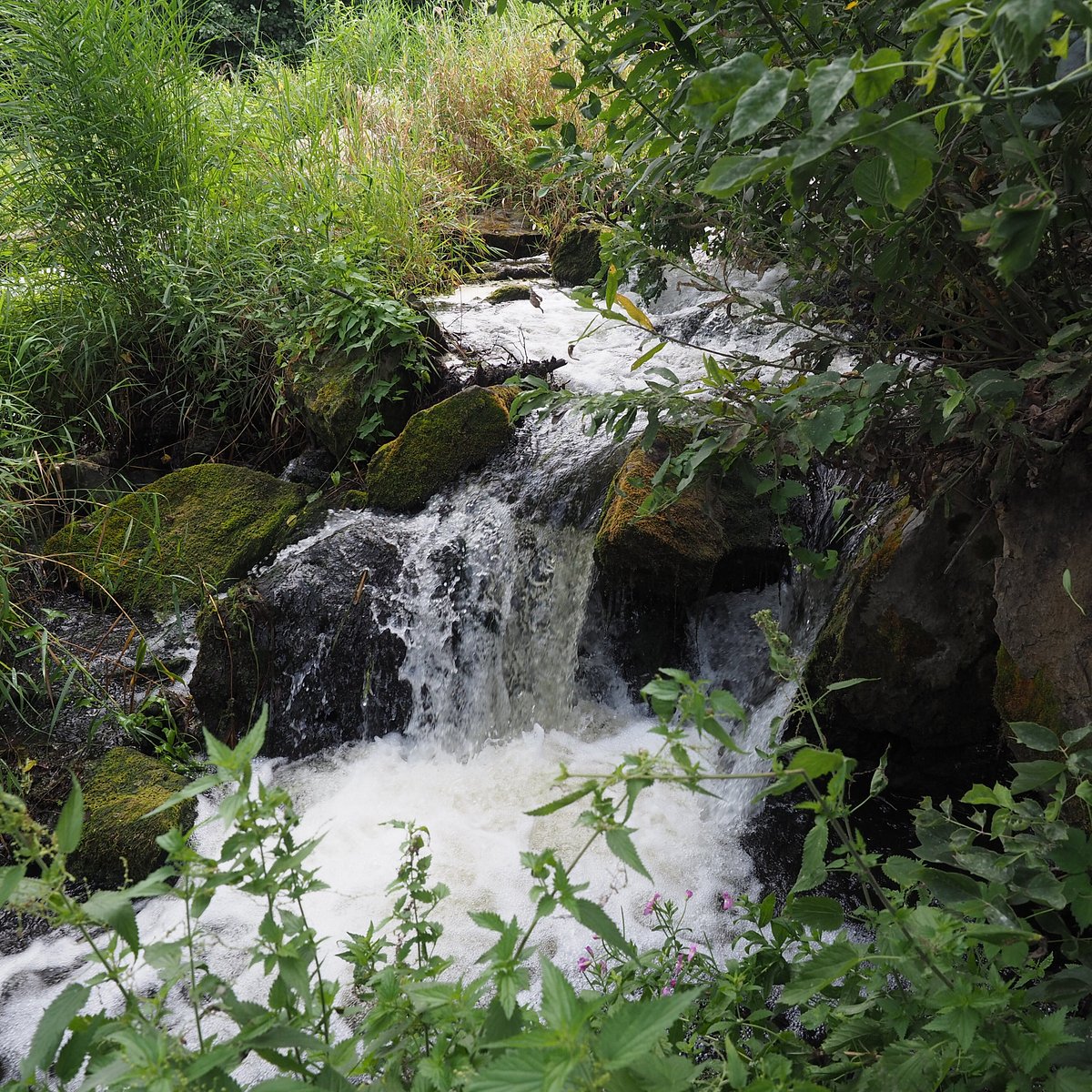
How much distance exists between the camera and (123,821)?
3.08 meters

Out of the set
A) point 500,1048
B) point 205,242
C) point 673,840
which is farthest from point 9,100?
point 500,1048

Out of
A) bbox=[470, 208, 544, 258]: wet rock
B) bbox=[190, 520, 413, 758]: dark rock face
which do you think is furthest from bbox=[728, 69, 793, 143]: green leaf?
bbox=[470, 208, 544, 258]: wet rock

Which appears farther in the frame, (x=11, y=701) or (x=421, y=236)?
(x=421, y=236)

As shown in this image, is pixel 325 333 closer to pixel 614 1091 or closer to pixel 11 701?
pixel 11 701

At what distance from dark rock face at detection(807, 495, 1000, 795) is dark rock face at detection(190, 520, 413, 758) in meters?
1.92

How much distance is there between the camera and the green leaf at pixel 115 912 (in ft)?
3.18

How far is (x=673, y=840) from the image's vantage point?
301cm

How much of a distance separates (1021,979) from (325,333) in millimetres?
4423

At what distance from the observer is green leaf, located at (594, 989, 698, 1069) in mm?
877

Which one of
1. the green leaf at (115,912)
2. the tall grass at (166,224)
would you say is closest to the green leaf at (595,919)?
the green leaf at (115,912)

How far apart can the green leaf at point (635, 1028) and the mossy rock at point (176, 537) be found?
3.57 m

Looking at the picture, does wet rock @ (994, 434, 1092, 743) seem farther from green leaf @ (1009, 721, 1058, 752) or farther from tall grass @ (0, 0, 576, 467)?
tall grass @ (0, 0, 576, 467)

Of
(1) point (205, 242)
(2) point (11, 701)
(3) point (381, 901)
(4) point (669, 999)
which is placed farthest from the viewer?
(1) point (205, 242)

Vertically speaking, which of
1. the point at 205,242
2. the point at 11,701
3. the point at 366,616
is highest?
the point at 205,242
